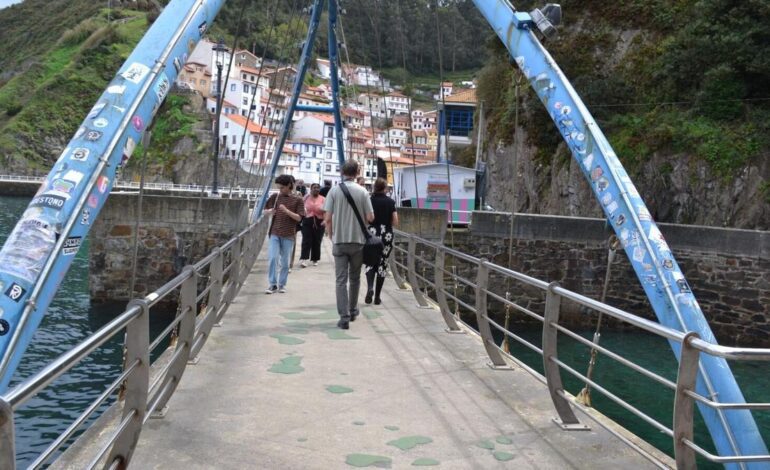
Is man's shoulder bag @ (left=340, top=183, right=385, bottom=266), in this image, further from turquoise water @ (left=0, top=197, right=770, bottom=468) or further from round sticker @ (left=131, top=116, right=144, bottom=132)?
turquoise water @ (left=0, top=197, right=770, bottom=468)

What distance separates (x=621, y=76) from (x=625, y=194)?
2198 cm

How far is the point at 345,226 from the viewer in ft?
26.5

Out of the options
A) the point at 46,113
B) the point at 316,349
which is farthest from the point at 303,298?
the point at 46,113

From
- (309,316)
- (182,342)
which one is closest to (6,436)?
(182,342)

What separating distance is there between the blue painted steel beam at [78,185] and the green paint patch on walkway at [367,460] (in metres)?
1.80

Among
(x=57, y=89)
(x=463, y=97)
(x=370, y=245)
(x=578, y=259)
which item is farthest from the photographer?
(x=57, y=89)

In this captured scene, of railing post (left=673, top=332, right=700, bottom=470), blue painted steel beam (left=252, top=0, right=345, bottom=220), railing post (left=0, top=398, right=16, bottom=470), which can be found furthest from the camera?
blue painted steel beam (left=252, top=0, right=345, bottom=220)

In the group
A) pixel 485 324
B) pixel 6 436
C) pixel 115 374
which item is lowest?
pixel 115 374

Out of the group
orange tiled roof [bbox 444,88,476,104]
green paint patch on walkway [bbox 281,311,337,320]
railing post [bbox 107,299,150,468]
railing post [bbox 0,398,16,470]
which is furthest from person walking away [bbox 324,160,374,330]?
orange tiled roof [bbox 444,88,476,104]

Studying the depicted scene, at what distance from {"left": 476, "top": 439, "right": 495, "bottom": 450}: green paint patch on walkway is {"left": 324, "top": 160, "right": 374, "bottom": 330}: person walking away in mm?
3620

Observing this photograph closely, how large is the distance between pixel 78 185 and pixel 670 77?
23095 millimetres

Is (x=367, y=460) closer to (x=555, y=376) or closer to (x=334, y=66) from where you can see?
(x=555, y=376)

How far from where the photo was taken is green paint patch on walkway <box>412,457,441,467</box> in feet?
13.8

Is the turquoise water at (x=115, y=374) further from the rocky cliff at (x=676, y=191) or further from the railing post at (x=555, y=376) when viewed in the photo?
the rocky cliff at (x=676, y=191)
